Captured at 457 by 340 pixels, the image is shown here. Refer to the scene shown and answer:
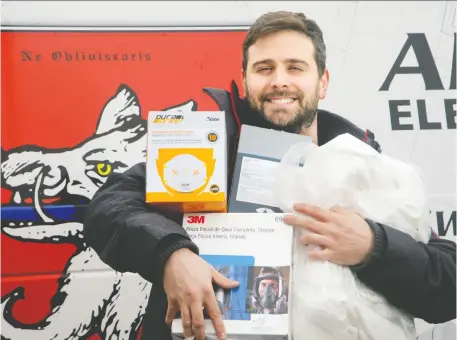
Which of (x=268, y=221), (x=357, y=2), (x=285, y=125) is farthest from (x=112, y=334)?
(x=357, y=2)

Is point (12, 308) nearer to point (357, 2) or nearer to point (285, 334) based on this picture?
point (285, 334)

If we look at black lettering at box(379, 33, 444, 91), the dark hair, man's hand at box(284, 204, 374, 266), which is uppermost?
the dark hair

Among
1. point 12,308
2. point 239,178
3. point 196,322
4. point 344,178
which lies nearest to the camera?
point 196,322

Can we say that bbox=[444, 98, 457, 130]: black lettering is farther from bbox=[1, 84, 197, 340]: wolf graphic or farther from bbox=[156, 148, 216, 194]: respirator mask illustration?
bbox=[1, 84, 197, 340]: wolf graphic

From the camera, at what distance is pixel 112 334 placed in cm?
149

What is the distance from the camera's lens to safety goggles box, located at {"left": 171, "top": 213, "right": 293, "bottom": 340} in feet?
3.55

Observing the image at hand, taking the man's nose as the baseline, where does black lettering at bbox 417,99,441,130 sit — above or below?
below

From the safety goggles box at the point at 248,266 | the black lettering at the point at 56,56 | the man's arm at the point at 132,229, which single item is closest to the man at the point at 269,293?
the safety goggles box at the point at 248,266

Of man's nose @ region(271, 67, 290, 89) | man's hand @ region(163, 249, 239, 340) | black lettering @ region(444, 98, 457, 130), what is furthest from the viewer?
black lettering @ region(444, 98, 457, 130)

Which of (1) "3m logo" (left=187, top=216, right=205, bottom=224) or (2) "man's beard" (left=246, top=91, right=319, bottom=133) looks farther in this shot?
(2) "man's beard" (left=246, top=91, right=319, bottom=133)

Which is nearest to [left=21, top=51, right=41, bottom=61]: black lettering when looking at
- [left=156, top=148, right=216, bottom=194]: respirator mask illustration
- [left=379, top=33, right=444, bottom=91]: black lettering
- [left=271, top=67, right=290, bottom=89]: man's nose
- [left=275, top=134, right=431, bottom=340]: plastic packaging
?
[left=156, top=148, right=216, bottom=194]: respirator mask illustration

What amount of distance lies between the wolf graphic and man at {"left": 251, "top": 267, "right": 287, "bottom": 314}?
0.48 metres

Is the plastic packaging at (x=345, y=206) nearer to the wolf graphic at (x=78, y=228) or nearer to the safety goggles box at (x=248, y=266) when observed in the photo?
the safety goggles box at (x=248, y=266)

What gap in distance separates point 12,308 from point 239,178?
0.78 metres
